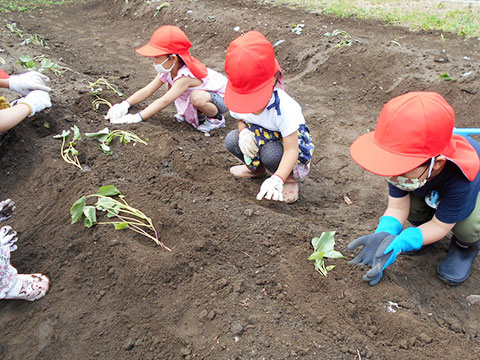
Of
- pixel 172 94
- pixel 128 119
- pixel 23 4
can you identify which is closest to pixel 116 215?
pixel 128 119

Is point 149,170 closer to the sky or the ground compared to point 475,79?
closer to the sky

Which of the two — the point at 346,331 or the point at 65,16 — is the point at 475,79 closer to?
the point at 346,331

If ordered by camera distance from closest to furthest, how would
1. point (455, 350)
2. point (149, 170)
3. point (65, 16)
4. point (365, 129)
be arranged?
point (455, 350) < point (149, 170) < point (365, 129) < point (65, 16)

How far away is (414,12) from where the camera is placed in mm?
5707

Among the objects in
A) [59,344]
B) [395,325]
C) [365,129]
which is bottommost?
[365,129]

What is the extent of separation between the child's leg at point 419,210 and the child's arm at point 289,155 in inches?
27.8

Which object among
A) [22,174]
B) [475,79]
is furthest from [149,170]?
[475,79]

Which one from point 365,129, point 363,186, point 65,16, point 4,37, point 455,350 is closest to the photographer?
point 455,350

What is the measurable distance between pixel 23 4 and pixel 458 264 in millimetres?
9820

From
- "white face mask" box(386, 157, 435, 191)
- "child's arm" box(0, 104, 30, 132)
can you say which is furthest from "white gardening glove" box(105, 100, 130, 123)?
"white face mask" box(386, 157, 435, 191)

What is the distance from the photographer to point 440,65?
4156 millimetres

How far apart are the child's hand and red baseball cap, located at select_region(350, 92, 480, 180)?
2259 millimetres

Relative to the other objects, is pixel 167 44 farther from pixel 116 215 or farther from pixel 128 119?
pixel 116 215

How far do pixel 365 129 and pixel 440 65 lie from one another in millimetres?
1201
